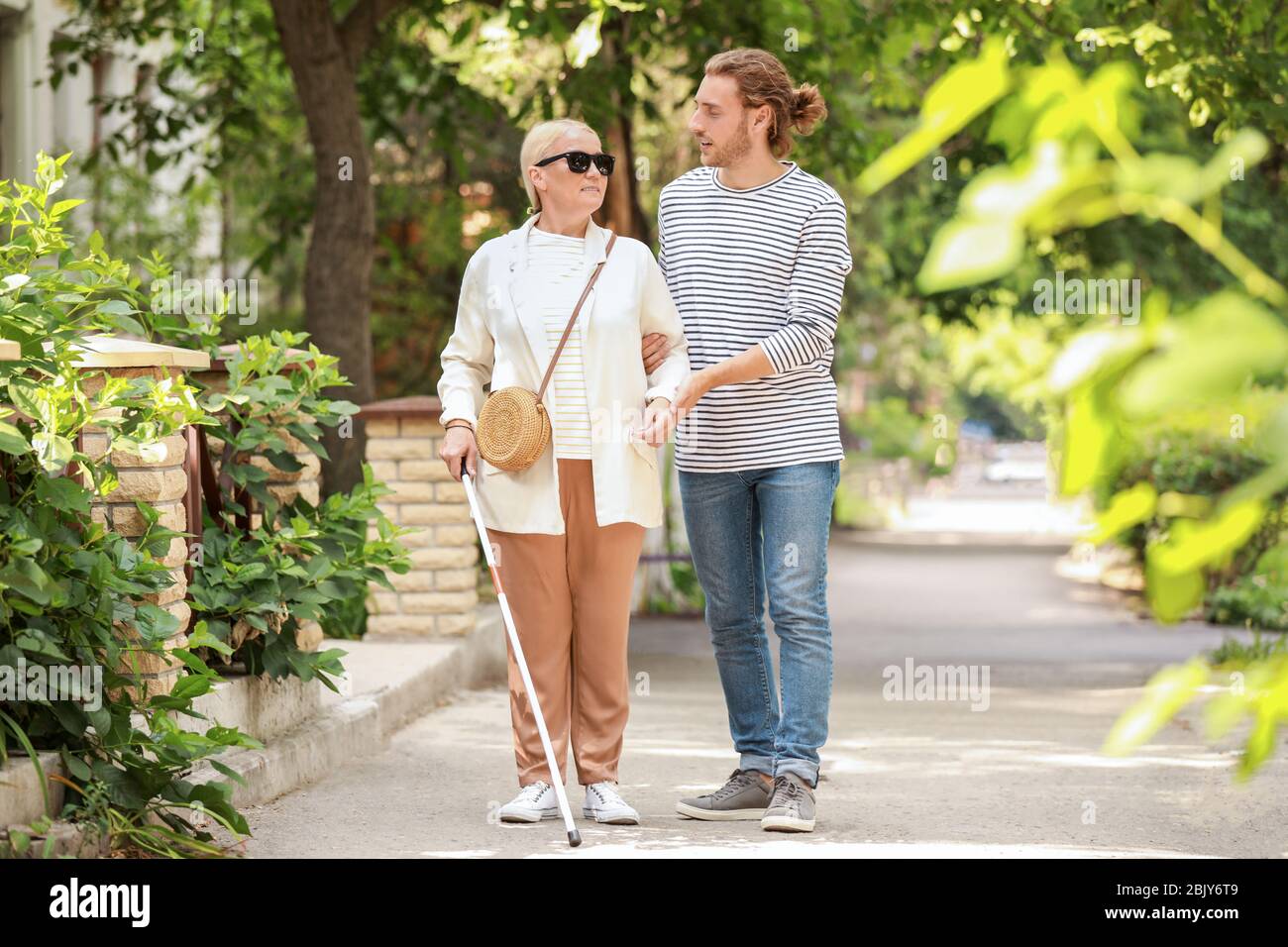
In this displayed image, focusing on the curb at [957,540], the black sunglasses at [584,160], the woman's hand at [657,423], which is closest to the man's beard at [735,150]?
the black sunglasses at [584,160]

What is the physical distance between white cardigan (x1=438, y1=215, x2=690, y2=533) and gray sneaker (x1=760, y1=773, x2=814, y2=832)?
82 cm

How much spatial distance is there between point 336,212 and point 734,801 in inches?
265

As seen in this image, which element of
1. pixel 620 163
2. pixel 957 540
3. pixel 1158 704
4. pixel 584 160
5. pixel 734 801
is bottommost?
pixel 957 540

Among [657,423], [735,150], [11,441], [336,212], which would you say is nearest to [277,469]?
[657,423]

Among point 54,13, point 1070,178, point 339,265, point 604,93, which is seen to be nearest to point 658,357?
point 1070,178

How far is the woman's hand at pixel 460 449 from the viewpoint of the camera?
4496 millimetres

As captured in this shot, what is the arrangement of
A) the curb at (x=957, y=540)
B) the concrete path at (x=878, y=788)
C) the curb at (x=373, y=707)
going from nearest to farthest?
the concrete path at (x=878, y=788) < the curb at (x=373, y=707) < the curb at (x=957, y=540)

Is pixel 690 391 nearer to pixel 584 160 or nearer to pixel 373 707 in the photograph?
pixel 584 160

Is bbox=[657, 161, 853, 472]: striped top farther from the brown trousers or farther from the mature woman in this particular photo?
the brown trousers

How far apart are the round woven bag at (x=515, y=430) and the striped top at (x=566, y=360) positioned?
9 centimetres

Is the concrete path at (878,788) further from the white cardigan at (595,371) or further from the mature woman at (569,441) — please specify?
the white cardigan at (595,371)

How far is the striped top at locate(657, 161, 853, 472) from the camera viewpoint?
182 inches

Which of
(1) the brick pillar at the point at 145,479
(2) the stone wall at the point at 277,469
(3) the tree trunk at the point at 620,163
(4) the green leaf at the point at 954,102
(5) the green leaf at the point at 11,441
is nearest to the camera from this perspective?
(4) the green leaf at the point at 954,102

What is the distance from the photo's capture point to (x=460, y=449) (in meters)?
4.49
